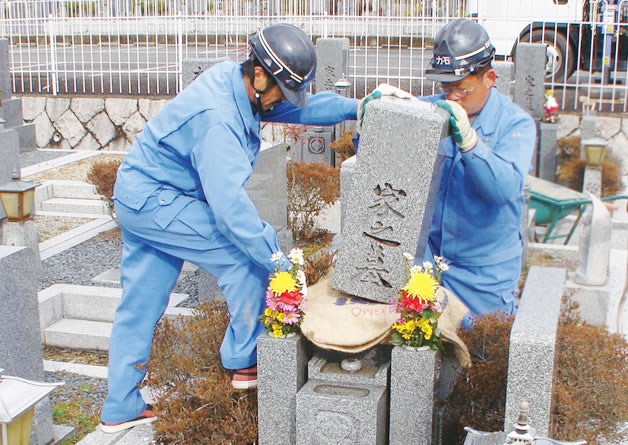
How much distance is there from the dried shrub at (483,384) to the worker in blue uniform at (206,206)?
934 millimetres

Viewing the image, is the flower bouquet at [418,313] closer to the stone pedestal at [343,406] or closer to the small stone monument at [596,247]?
the stone pedestal at [343,406]

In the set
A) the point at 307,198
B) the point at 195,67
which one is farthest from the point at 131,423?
the point at 307,198

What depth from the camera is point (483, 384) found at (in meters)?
3.52

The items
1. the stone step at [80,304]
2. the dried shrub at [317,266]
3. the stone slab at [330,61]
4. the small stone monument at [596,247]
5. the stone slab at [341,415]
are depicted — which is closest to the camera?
the stone slab at [341,415]

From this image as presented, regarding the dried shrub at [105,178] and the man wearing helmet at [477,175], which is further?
the dried shrub at [105,178]

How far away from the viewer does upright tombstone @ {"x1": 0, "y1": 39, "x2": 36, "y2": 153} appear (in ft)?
38.8

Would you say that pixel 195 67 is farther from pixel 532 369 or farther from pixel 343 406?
pixel 532 369

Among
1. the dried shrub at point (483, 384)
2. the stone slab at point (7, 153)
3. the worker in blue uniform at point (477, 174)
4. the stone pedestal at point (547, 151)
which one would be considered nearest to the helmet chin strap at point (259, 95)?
the worker in blue uniform at point (477, 174)

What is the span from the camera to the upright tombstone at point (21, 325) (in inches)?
153

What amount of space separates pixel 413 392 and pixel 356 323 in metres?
0.39

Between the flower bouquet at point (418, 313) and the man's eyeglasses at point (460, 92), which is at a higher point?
the man's eyeglasses at point (460, 92)

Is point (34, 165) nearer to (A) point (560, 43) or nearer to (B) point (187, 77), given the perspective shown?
(B) point (187, 77)

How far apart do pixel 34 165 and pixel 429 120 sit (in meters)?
8.64

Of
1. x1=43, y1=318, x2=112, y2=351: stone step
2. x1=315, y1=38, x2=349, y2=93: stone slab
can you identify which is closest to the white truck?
x1=315, y1=38, x2=349, y2=93: stone slab
